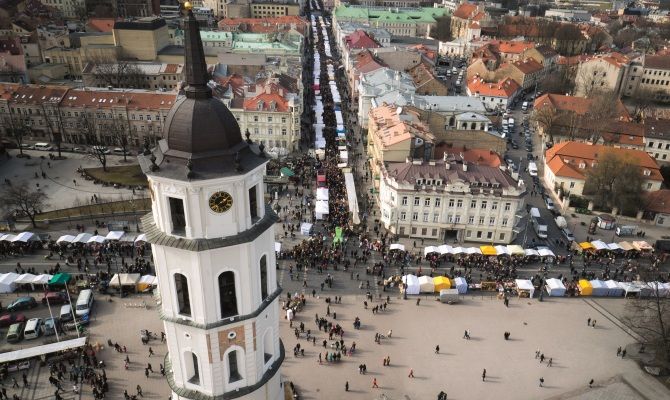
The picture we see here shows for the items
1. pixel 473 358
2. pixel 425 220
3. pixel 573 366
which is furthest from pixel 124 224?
pixel 573 366

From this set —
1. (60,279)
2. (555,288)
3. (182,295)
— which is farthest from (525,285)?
(60,279)

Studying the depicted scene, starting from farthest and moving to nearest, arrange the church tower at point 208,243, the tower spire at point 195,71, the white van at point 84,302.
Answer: the white van at point 84,302, the church tower at point 208,243, the tower spire at point 195,71

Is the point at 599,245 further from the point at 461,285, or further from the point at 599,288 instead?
the point at 461,285

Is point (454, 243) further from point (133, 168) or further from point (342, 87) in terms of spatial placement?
point (342, 87)

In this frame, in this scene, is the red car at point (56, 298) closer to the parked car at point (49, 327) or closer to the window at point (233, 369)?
the parked car at point (49, 327)

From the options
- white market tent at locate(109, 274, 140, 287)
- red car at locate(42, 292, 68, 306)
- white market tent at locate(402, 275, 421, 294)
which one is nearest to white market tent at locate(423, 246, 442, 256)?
white market tent at locate(402, 275, 421, 294)

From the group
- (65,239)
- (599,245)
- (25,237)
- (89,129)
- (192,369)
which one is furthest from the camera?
(89,129)

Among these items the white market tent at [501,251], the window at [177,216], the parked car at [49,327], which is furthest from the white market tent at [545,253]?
the parked car at [49,327]
